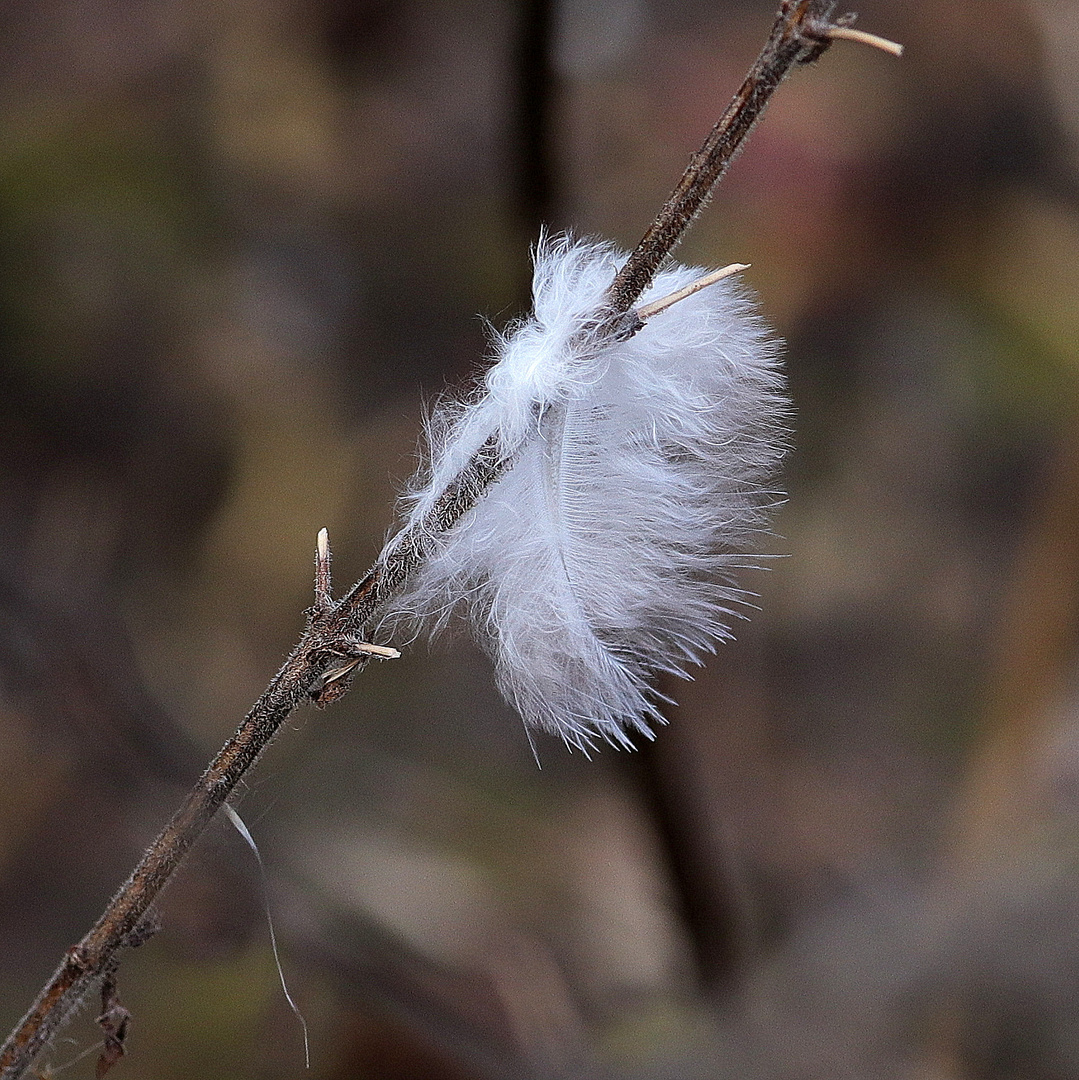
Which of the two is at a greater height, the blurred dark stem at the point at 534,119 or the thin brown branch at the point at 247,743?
the blurred dark stem at the point at 534,119

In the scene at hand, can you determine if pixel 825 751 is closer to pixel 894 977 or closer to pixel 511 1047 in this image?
pixel 894 977

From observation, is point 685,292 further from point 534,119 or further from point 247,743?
point 534,119

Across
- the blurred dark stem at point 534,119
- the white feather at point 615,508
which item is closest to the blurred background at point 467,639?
the blurred dark stem at point 534,119

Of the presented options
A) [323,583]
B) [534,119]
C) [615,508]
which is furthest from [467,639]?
[323,583]

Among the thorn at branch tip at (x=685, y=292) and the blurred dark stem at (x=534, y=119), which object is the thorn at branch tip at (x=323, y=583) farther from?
the blurred dark stem at (x=534, y=119)

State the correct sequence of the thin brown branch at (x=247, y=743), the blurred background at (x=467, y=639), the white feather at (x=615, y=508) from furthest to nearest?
the blurred background at (x=467, y=639)
the white feather at (x=615, y=508)
the thin brown branch at (x=247, y=743)

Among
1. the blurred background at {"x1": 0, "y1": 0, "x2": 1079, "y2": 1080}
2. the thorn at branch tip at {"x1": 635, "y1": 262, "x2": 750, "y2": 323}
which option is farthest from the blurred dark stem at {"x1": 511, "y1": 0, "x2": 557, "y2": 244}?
the thorn at branch tip at {"x1": 635, "y1": 262, "x2": 750, "y2": 323}

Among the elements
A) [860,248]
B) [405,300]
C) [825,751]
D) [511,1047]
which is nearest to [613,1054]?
[511,1047]
